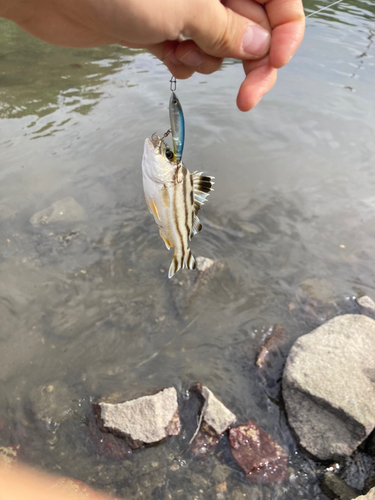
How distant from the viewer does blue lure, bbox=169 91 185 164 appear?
1975mm

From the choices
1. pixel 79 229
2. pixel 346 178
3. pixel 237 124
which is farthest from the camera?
pixel 237 124

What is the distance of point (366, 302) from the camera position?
558 centimetres

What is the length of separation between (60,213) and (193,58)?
4.69 meters

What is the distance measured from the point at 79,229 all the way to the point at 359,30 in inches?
520

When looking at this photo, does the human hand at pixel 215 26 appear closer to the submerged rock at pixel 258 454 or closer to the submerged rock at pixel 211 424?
the submerged rock at pixel 211 424

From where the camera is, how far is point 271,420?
4.35 meters

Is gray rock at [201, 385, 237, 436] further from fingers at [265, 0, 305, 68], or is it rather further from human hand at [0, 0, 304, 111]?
fingers at [265, 0, 305, 68]

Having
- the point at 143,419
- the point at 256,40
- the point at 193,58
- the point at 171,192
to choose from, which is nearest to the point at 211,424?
the point at 143,419

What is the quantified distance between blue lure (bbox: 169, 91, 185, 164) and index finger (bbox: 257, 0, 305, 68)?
0.64 m

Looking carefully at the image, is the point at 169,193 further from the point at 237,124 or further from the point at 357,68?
the point at 357,68

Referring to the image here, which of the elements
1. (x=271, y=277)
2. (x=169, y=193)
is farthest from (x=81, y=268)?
(x=169, y=193)

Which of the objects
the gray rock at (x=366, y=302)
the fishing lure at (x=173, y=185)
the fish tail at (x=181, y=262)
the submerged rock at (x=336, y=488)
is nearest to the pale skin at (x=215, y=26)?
the fishing lure at (x=173, y=185)

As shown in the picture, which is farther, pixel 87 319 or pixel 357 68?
pixel 357 68

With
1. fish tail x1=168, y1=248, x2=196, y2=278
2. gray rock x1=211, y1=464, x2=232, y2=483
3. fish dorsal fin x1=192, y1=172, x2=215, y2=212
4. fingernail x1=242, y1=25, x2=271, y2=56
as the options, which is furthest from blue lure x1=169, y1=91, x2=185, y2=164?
gray rock x1=211, y1=464, x2=232, y2=483
